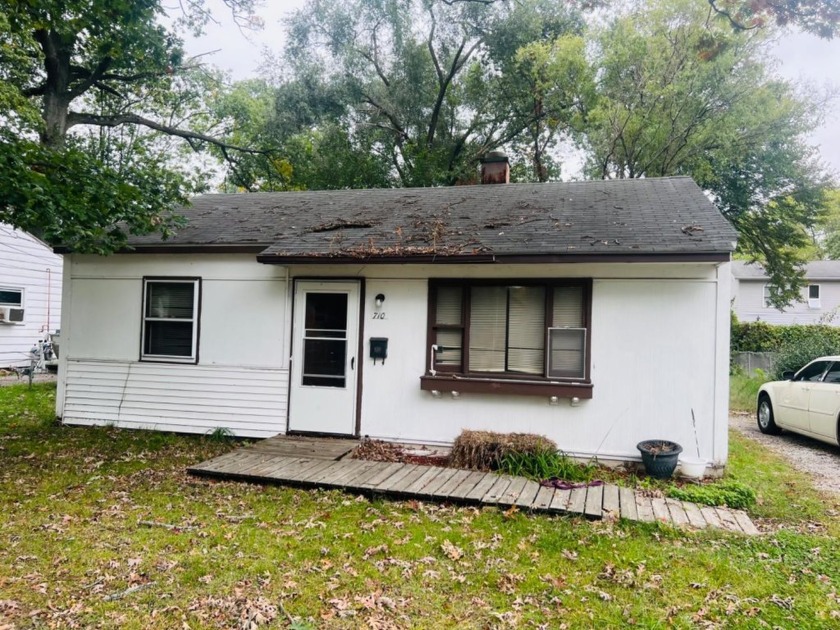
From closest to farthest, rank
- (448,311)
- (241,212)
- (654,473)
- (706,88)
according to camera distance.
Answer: (654,473) < (448,311) < (241,212) < (706,88)

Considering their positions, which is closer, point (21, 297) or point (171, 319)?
point (171, 319)

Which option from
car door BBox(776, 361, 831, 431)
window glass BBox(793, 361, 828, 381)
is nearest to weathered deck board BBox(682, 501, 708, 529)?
car door BBox(776, 361, 831, 431)

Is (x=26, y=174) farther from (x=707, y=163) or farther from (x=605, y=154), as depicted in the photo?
(x=707, y=163)

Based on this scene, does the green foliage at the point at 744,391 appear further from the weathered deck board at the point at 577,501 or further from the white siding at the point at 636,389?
the weathered deck board at the point at 577,501

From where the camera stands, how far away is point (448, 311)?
273 inches

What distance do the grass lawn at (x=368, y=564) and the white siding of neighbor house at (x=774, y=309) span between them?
23.5 meters

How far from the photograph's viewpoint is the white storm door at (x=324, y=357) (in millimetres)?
7258

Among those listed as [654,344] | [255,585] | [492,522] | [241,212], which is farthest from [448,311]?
[241,212]

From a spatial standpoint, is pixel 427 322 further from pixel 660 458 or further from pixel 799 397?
pixel 799 397

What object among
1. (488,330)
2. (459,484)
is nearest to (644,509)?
(459,484)

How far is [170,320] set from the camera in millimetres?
7992

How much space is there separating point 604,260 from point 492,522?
3.17 metres

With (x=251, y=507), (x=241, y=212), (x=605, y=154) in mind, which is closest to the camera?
(x=251, y=507)

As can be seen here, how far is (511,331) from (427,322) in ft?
3.69
